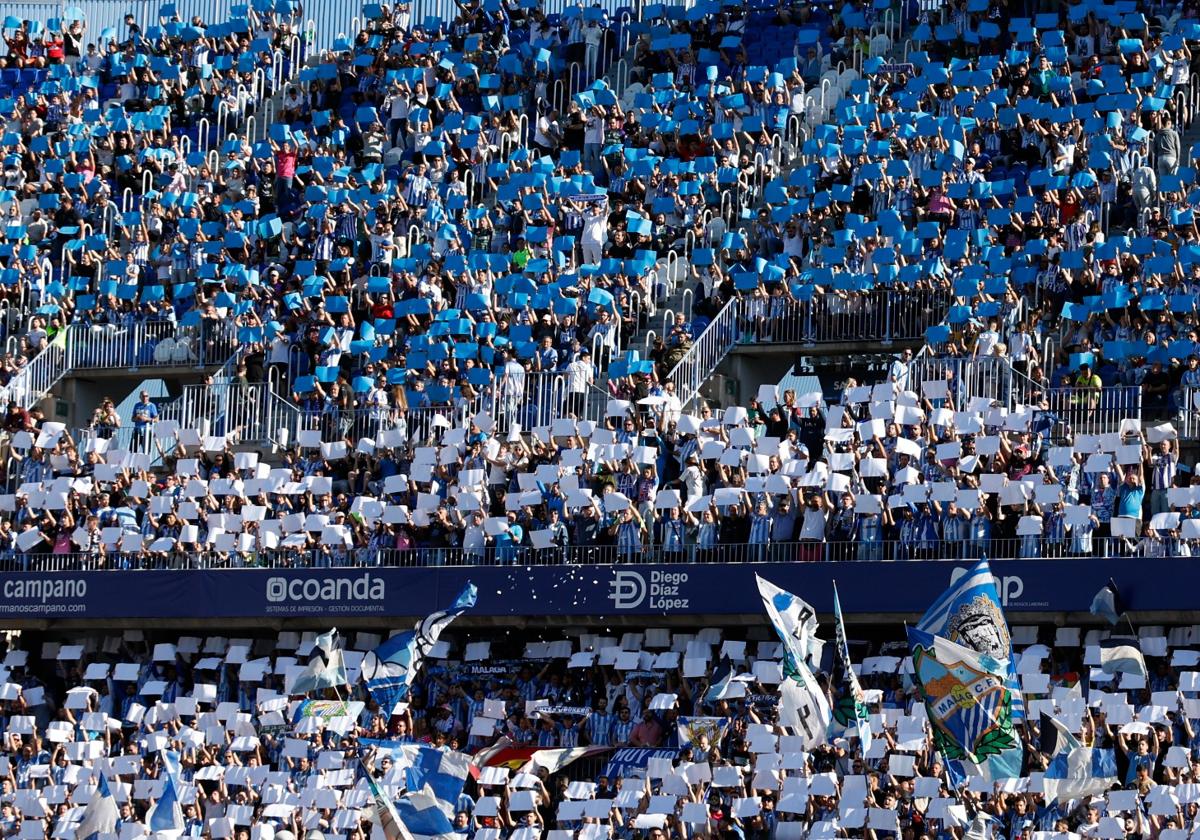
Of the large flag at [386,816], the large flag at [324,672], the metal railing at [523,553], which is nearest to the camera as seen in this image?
the large flag at [386,816]

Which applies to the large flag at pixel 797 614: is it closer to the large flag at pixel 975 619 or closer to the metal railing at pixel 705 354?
the large flag at pixel 975 619

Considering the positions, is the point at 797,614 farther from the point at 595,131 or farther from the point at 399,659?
the point at 595,131

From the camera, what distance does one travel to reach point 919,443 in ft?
102

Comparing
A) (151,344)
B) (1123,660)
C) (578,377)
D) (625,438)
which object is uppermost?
(151,344)

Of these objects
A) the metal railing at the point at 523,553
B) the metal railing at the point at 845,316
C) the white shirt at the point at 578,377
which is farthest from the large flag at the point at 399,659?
the metal railing at the point at 845,316

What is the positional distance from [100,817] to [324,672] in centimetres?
317

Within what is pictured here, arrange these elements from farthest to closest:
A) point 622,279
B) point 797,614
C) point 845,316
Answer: point 622,279 → point 845,316 → point 797,614

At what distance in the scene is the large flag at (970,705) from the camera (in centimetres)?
2408

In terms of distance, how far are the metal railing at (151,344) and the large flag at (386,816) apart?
11710mm

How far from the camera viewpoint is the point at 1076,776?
2638cm

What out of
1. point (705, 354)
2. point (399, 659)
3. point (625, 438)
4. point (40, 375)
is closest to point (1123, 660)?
point (625, 438)

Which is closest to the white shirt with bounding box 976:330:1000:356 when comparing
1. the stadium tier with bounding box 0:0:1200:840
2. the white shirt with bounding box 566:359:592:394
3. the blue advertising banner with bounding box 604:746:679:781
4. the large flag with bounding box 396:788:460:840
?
the stadium tier with bounding box 0:0:1200:840

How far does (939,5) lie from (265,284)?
1079cm

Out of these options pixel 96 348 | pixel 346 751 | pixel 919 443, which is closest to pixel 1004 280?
pixel 919 443
